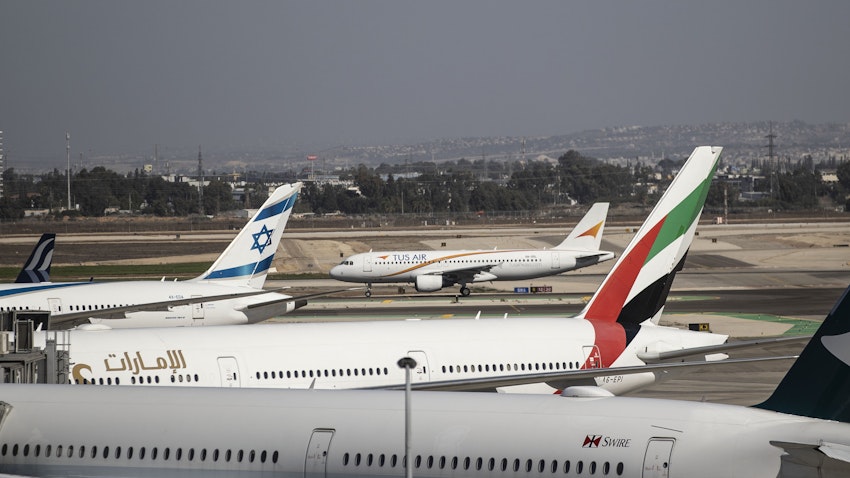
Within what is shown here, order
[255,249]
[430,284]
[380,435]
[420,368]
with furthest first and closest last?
[430,284], [255,249], [420,368], [380,435]

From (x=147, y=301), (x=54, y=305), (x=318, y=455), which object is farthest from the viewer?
(x=147, y=301)

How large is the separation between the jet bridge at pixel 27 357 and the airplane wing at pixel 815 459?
12.5 meters

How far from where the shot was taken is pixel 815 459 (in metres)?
11.6

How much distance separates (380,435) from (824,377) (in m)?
5.42

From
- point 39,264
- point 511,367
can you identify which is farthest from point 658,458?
point 39,264

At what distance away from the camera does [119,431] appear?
15.4 metres

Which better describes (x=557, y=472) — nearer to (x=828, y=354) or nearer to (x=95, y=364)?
(x=828, y=354)

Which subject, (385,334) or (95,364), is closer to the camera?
(95,364)

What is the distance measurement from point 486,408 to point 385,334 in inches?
400

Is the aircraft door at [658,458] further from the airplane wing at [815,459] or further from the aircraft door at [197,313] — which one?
the aircraft door at [197,313]

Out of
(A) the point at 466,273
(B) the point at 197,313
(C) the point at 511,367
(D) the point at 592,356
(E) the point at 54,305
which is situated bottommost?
(A) the point at 466,273

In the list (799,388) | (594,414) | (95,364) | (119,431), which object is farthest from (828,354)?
(95,364)

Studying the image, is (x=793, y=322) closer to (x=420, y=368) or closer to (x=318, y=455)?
(x=420, y=368)

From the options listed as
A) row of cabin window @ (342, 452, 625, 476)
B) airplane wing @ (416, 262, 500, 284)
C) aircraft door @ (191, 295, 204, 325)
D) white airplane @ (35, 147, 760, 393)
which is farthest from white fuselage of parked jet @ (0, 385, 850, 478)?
airplane wing @ (416, 262, 500, 284)
